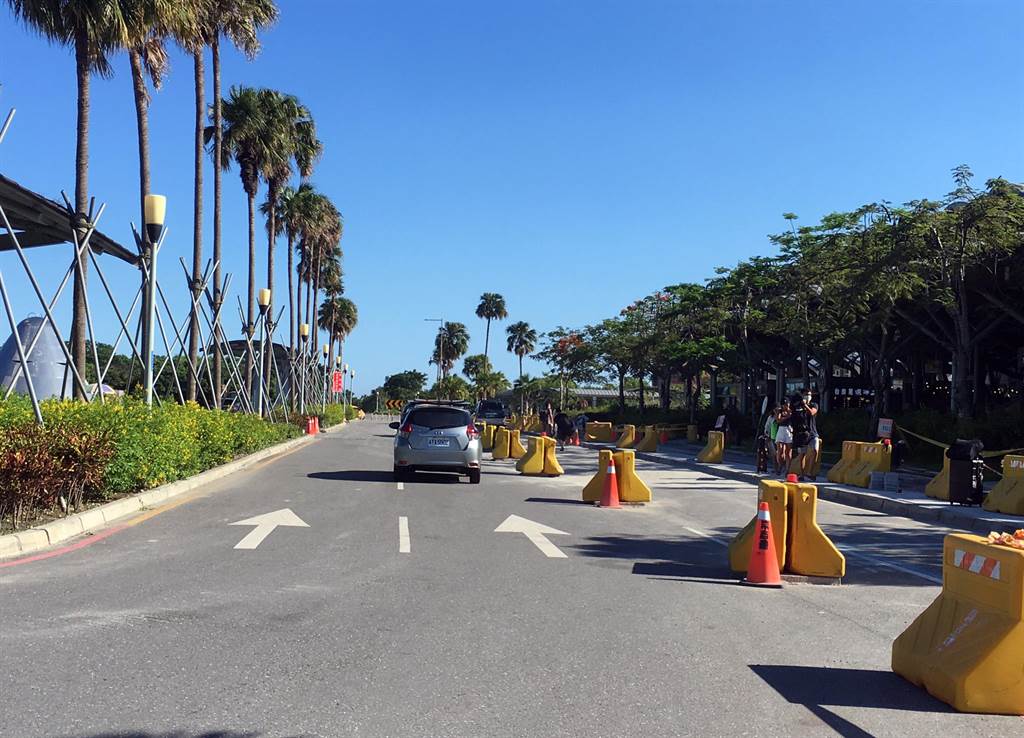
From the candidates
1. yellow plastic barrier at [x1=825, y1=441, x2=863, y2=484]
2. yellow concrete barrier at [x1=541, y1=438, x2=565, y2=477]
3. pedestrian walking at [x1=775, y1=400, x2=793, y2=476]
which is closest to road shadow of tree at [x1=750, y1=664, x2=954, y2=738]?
pedestrian walking at [x1=775, y1=400, x2=793, y2=476]

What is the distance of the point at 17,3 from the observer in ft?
55.9

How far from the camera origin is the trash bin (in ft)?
54.0

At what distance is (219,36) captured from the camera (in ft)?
94.2

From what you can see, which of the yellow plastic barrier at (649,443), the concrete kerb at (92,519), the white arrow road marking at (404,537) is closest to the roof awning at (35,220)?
the concrete kerb at (92,519)

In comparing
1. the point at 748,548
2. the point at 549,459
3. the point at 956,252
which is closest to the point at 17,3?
the point at 549,459

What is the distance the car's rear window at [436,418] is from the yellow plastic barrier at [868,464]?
8589 millimetres

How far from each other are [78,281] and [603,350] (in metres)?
39.5

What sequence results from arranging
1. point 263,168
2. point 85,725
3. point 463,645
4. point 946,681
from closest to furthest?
point 85,725, point 946,681, point 463,645, point 263,168

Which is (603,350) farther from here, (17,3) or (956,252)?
(17,3)

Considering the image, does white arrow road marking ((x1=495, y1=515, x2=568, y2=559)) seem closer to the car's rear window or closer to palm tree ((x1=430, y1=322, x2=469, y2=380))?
the car's rear window

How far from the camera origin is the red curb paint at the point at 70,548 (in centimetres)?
888

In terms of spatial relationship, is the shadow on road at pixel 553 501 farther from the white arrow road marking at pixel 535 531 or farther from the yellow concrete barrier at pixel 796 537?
the yellow concrete barrier at pixel 796 537

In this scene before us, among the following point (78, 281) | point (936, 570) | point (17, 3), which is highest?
point (17, 3)

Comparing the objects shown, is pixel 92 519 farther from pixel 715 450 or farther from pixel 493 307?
pixel 493 307
